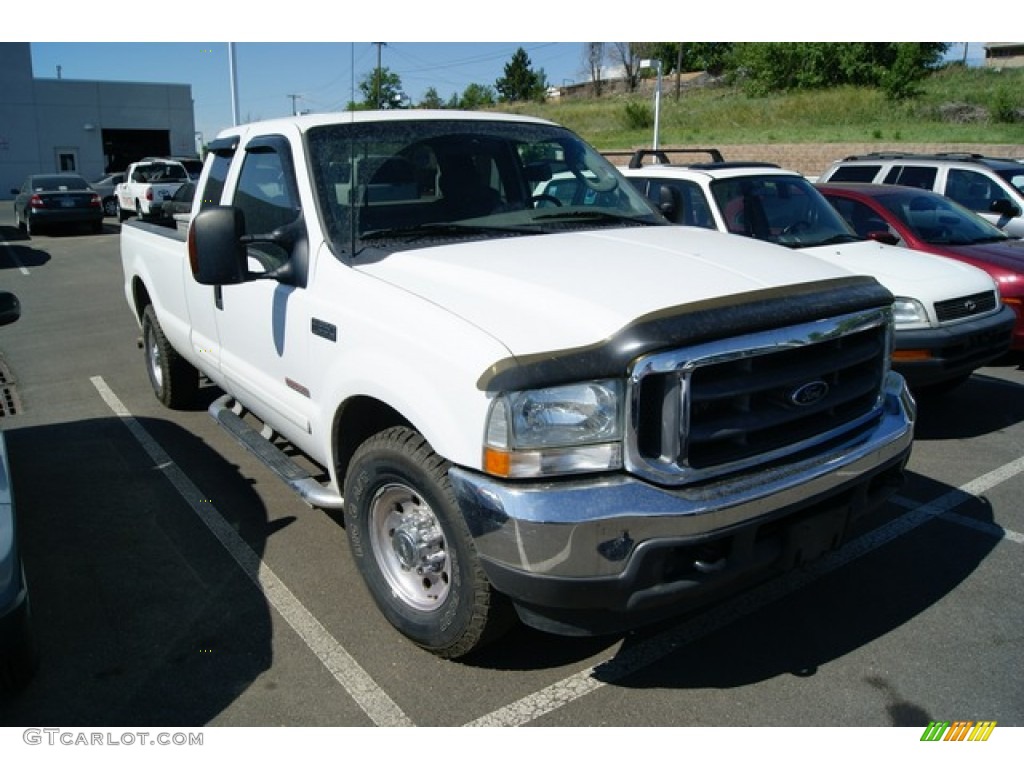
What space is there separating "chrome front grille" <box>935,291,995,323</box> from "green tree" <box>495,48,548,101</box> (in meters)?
85.7

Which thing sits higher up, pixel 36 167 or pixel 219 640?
pixel 36 167

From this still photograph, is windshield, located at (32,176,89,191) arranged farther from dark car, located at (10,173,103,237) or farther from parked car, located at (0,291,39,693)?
parked car, located at (0,291,39,693)

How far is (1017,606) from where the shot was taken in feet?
12.4

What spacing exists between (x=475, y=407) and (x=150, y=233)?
4.44 metres

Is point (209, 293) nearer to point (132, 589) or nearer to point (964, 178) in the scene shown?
point (132, 589)

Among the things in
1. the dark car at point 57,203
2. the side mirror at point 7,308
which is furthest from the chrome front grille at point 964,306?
the dark car at point 57,203

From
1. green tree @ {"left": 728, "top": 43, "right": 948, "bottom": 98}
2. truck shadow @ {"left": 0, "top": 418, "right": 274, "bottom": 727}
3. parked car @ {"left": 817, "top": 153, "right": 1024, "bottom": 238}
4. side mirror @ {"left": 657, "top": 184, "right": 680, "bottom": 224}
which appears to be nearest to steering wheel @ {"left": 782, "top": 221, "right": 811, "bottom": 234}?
side mirror @ {"left": 657, "top": 184, "right": 680, "bottom": 224}

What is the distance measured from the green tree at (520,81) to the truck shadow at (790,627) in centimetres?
8838

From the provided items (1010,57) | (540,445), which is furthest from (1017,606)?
(1010,57)

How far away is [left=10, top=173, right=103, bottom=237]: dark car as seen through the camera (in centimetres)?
2144

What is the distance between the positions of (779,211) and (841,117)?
39.9m

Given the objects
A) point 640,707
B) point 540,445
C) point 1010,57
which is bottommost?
point 640,707

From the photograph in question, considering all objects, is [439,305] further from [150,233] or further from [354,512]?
[150,233]

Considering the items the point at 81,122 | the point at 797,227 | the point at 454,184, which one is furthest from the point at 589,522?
the point at 81,122
